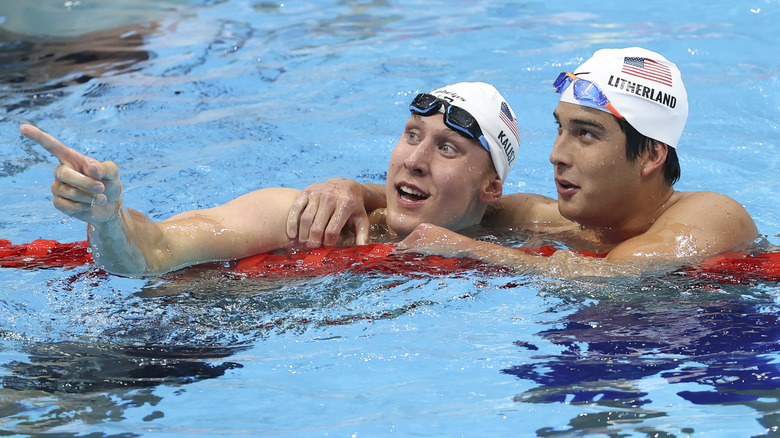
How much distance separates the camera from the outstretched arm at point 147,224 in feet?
10.3

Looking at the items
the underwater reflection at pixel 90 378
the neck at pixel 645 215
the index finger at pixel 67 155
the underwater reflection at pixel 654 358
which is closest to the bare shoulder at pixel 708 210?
the neck at pixel 645 215

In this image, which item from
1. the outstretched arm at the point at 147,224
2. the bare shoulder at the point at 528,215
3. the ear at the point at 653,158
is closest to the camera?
the outstretched arm at the point at 147,224

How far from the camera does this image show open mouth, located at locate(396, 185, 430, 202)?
187 inches

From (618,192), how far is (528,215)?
0.88 meters

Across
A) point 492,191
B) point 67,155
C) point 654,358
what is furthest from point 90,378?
point 492,191

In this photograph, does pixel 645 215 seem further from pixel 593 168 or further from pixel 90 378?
pixel 90 378

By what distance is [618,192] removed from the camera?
181 inches

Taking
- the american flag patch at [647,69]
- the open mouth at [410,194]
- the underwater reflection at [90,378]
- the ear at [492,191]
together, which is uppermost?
the american flag patch at [647,69]

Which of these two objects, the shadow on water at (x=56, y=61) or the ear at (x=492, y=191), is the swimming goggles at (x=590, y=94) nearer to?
the ear at (x=492, y=191)

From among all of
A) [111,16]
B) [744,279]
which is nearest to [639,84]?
[744,279]

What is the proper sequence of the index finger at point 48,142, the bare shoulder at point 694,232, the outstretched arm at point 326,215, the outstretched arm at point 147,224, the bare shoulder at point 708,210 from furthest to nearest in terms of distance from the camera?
the outstretched arm at point 326,215 → the bare shoulder at point 708,210 → the bare shoulder at point 694,232 → the outstretched arm at point 147,224 → the index finger at point 48,142

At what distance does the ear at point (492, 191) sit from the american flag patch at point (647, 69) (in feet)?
3.18

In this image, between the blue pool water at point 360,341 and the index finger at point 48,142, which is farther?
the blue pool water at point 360,341

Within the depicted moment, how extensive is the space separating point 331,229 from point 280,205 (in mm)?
302
